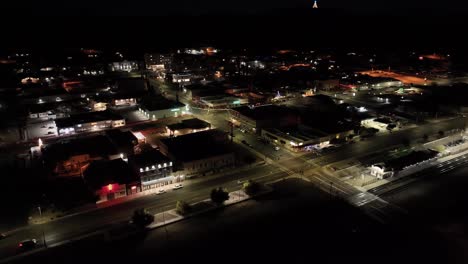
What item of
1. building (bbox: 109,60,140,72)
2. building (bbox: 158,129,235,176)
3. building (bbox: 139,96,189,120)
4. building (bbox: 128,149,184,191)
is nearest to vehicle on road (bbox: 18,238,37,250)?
building (bbox: 128,149,184,191)

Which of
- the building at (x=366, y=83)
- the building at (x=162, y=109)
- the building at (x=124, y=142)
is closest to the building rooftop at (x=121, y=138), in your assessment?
the building at (x=124, y=142)

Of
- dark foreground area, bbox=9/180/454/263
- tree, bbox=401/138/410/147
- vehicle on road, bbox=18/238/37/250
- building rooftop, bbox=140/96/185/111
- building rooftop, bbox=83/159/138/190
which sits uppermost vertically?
building rooftop, bbox=140/96/185/111

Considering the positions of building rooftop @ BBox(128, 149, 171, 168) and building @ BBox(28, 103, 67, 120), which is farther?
building @ BBox(28, 103, 67, 120)

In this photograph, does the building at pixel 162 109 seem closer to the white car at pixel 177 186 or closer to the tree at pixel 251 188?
the white car at pixel 177 186

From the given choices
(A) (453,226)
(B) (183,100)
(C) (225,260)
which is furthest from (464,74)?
(C) (225,260)

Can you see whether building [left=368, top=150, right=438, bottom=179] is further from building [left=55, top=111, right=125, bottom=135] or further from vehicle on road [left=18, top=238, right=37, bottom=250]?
building [left=55, top=111, right=125, bottom=135]

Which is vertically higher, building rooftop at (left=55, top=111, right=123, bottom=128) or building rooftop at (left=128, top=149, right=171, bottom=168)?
building rooftop at (left=55, top=111, right=123, bottom=128)
